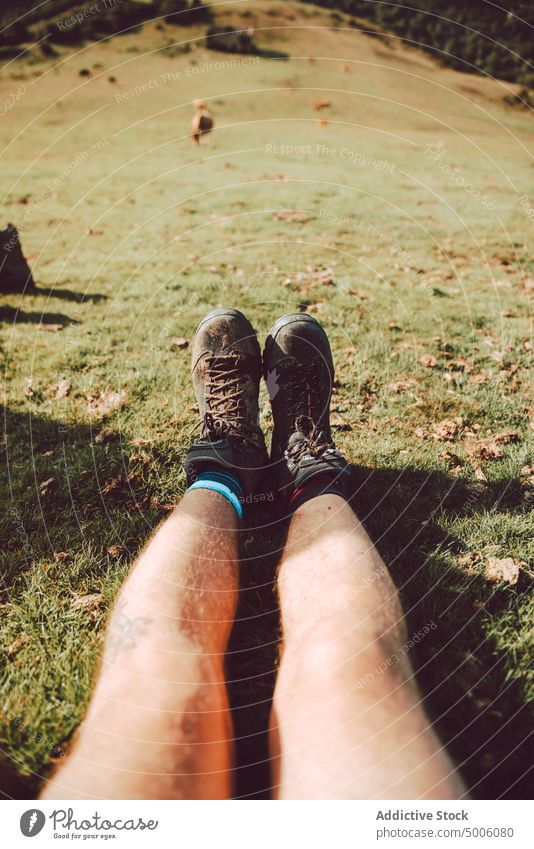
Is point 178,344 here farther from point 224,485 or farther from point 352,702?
point 352,702

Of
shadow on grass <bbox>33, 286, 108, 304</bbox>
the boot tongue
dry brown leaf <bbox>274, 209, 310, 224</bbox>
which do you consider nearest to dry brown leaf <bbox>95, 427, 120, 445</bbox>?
the boot tongue

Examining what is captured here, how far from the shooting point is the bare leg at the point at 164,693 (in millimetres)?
1366

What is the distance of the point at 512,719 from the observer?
65.4 inches

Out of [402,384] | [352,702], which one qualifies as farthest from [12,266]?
[352,702]

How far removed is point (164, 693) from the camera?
1429mm

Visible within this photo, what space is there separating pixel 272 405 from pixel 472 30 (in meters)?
11.4

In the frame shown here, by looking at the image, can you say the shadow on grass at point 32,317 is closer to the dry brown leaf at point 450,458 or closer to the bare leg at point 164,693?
the bare leg at point 164,693

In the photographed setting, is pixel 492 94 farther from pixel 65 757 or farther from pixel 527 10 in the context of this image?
pixel 65 757

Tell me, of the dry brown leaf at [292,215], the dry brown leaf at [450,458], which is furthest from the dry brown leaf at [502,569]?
the dry brown leaf at [292,215]

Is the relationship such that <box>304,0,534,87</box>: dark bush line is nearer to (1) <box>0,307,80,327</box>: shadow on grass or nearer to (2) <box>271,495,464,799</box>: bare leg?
(1) <box>0,307,80,327</box>: shadow on grass

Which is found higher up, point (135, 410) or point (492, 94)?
point (492, 94)

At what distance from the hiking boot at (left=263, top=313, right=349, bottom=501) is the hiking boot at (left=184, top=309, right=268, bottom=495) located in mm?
137
